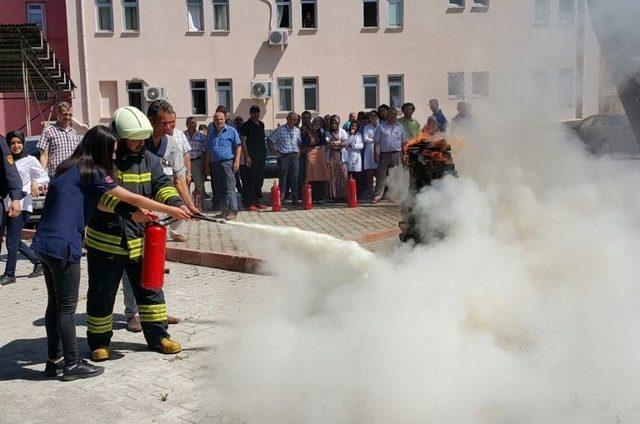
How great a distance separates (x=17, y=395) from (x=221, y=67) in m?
23.1

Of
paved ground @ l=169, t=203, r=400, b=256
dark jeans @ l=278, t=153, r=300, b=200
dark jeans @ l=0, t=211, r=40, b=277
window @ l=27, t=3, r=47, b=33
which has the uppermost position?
window @ l=27, t=3, r=47, b=33

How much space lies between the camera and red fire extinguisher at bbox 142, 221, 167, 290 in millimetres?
4449

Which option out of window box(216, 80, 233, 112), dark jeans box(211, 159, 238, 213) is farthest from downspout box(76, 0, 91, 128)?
dark jeans box(211, 159, 238, 213)

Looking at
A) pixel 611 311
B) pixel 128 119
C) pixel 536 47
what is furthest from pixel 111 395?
pixel 536 47

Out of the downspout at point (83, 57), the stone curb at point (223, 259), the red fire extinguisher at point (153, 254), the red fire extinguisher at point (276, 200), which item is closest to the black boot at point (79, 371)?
the red fire extinguisher at point (153, 254)

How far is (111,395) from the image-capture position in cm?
416

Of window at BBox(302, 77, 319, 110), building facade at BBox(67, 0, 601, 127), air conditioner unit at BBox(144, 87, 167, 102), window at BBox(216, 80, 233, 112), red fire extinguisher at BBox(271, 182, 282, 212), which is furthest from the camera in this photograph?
window at BBox(302, 77, 319, 110)

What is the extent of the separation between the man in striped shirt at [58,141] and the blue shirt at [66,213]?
13.7 ft

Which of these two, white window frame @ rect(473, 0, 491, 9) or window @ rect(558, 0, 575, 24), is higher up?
white window frame @ rect(473, 0, 491, 9)

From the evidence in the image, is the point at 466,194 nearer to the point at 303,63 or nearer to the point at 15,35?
the point at 15,35

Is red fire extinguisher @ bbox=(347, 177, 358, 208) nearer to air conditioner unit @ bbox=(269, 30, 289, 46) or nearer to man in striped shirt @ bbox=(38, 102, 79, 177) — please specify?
man in striped shirt @ bbox=(38, 102, 79, 177)

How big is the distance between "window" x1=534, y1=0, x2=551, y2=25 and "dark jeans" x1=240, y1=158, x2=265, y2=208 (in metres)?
6.52

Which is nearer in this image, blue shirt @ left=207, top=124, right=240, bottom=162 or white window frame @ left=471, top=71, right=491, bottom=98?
white window frame @ left=471, top=71, right=491, bottom=98

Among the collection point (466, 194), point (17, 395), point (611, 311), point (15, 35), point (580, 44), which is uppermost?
point (15, 35)
